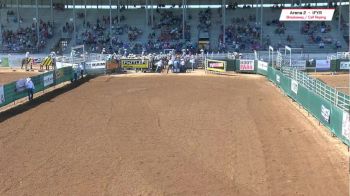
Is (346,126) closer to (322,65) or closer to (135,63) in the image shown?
(322,65)

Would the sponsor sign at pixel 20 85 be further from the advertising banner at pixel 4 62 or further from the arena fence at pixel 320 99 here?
the advertising banner at pixel 4 62

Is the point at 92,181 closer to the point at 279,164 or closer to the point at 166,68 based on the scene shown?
the point at 279,164

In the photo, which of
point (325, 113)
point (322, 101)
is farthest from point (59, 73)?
point (325, 113)

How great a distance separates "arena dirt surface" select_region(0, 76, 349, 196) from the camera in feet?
37.6

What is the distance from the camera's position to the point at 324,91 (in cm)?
1895

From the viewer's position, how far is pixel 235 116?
2025 centimetres

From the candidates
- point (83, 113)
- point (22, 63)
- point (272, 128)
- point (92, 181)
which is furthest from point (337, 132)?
point (22, 63)

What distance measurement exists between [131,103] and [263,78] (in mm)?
16298

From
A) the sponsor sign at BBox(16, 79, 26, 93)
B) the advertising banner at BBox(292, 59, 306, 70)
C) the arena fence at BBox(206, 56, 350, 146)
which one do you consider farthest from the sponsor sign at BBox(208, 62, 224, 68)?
the sponsor sign at BBox(16, 79, 26, 93)

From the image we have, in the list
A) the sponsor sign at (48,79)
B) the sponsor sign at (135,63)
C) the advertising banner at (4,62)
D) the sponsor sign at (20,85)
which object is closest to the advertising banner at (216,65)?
the sponsor sign at (135,63)

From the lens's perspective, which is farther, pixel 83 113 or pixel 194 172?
pixel 83 113

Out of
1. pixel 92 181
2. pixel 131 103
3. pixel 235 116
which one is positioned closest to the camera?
pixel 92 181

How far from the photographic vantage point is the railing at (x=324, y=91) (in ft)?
52.5

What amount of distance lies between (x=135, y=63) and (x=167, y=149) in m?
28.9
